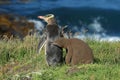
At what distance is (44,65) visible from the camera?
11.4 m

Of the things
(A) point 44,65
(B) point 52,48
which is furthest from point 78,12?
(B) point 52,48

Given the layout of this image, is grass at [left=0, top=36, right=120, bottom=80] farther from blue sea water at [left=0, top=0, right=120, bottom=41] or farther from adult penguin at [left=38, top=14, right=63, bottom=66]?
blue sea water at [left=0, top=0, right=120, bottom=41]

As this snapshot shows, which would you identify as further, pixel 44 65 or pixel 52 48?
pixel 44 65

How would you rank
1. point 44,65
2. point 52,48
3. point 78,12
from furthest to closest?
1. point 78,12
2. point 44,65
3. point 52,48

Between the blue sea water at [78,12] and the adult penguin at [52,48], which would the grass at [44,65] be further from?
the blue sea water at [78,12]

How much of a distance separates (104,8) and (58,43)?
24051 millimetres

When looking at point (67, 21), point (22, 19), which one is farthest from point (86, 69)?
point (67, 21)

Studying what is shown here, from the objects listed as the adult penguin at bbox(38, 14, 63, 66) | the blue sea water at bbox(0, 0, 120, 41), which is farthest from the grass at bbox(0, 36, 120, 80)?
the blue sea water at bbox(0, 0, 120, 41)

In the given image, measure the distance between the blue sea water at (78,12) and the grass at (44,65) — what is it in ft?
49.1

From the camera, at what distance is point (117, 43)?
1406 cm

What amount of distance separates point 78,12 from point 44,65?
74.0ft

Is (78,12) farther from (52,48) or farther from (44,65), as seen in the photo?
(52,48)

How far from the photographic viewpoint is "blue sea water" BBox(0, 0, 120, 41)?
1188 inches

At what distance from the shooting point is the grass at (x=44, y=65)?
998cm
